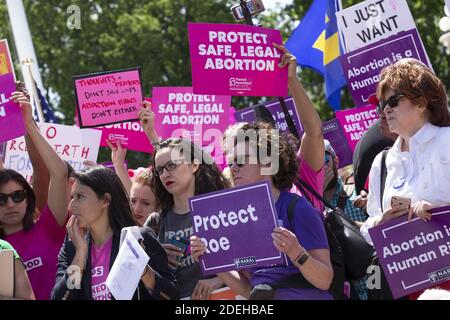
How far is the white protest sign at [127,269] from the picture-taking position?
190 inches

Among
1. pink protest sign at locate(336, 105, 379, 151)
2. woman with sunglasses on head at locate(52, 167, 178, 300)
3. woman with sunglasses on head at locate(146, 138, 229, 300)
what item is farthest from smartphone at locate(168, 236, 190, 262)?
pink protest sign at locate(336, 105, 379, 151)

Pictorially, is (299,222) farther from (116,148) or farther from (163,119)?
(163,119)

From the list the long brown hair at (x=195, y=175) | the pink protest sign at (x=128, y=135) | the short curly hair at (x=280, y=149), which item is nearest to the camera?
the short curly hair at (x=280, y=149)

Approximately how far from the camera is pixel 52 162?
6.08 metres

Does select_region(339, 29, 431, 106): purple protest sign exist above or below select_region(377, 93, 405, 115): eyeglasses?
above

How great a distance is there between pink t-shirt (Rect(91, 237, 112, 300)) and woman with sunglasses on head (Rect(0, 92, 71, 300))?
479 millimetres

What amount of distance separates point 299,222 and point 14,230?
1.96 m

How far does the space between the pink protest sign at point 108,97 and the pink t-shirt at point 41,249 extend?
159 centimetres

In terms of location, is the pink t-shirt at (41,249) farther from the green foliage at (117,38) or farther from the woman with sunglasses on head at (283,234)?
the green foliage at (117,38)

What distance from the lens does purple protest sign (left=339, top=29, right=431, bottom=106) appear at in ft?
23.6

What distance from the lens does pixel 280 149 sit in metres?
5.16

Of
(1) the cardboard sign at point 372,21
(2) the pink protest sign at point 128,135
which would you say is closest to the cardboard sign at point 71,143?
(2) the pink protest sign at point 128,135

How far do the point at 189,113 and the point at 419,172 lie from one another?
419cm

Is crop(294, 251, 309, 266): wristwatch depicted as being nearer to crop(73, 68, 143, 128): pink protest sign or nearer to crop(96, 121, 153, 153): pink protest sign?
crop(73, 68, 143, 128): pink protest sign
